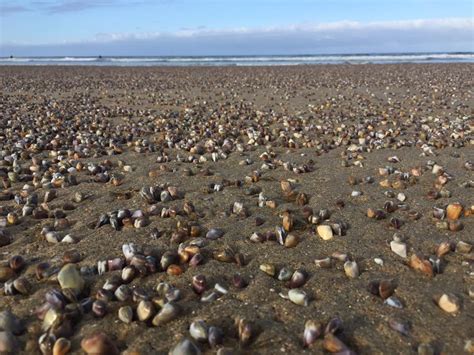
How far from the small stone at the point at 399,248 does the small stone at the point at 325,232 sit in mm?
548

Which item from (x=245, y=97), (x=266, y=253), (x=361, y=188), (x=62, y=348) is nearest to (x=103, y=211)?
(x=266, y=253)

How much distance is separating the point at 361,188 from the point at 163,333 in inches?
140

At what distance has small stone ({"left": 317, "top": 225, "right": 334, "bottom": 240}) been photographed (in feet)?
13.1

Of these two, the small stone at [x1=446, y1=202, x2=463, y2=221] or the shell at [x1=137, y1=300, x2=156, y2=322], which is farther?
the small stone at [x1=446, y1=202, x2=463, y2=221]

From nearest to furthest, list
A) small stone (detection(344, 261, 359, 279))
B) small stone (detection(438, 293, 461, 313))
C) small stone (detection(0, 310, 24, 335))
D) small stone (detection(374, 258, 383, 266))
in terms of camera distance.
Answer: small stone (detection(0, 310, 24, 335)) < small stone (detection(438, 293, 461, 313)) < small stone (detection(344, 261, 359, 279)) < small stone (detection(374, 258, 383, 266))

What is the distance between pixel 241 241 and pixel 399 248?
138 cm

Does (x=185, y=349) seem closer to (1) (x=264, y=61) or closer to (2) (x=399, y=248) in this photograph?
(2) (x=399, y=248)

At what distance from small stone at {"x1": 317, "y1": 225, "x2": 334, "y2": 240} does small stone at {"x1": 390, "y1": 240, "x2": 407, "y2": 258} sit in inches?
21.6

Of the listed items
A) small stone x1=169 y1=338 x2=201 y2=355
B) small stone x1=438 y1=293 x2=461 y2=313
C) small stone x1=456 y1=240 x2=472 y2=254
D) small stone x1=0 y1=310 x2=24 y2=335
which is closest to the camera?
small stone x1=169 y1=338 x2=201 y2=355

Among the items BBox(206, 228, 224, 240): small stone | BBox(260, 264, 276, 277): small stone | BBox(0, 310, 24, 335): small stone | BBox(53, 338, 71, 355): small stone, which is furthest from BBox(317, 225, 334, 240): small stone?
BBox(0, 310, 24, 335): small stone

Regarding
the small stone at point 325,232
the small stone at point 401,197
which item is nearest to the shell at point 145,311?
the small stone at point 325,232

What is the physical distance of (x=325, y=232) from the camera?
4.02 m

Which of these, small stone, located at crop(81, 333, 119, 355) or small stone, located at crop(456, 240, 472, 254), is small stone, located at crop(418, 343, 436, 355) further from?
small stone, located at crop(81, 333, 119, 355)

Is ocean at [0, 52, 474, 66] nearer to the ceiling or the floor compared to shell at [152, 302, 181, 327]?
nearer to the ceiling
